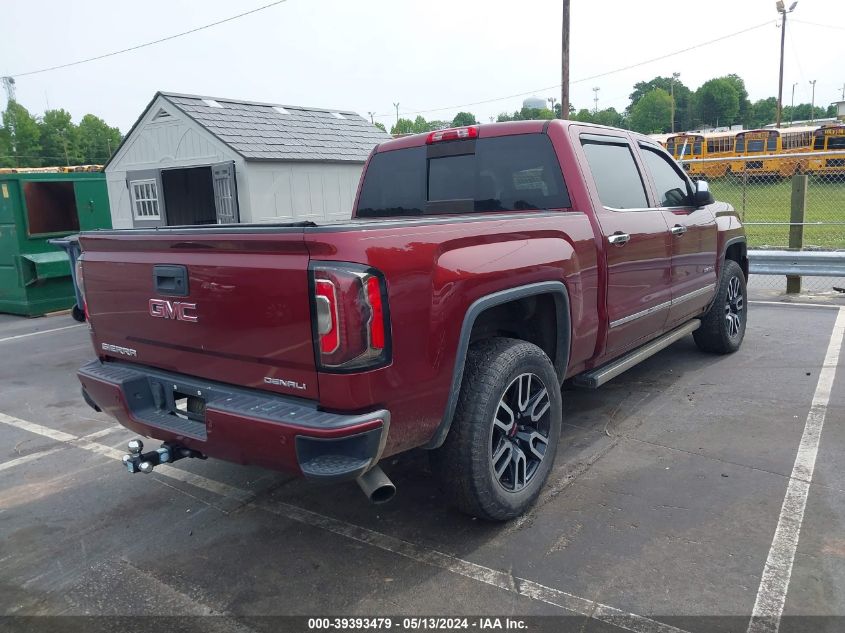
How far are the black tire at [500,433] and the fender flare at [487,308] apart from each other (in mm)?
101

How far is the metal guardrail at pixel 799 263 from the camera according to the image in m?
8.82

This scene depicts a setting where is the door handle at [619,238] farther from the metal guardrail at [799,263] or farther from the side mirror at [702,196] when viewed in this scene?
the metal guardrail at [799,263]

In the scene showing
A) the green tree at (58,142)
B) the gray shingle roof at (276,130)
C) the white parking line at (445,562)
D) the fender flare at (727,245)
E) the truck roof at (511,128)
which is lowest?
the white parking line at (445,562)

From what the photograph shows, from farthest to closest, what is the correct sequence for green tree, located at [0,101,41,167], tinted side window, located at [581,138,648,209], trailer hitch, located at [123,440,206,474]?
green tree, located at [0,101,41,167]
tinted side window, located at [581,138,648,209]
trailer hitch, located at [123,440,206,474]

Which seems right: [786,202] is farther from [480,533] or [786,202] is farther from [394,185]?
[480,533]

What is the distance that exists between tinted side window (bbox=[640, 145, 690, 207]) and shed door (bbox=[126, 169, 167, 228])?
11.2 metres

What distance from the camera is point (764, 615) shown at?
261 cm

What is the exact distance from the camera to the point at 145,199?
14.3 m

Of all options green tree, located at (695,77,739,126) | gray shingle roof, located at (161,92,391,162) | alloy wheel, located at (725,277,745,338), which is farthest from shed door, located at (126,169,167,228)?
green tree, located at (695,77,739,126)

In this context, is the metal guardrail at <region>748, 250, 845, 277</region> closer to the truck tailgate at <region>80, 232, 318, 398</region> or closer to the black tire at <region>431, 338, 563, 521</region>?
the black tire at <region>431, 338, 563, 521</region>

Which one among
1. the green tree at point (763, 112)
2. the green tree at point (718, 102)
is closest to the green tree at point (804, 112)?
the green tree at point (763, 112)

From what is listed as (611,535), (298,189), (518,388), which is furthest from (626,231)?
(298,189)

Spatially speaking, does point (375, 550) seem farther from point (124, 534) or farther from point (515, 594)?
point (124, 534)

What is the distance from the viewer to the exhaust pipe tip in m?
2.73
